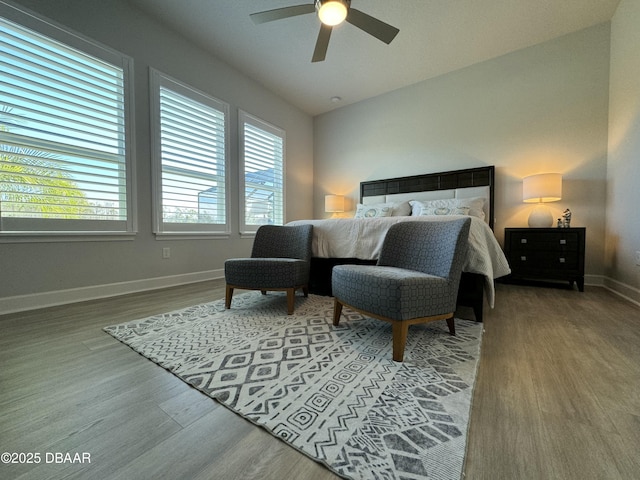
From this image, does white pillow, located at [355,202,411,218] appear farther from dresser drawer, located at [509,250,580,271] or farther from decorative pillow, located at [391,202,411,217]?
dresser drawer, located at [509,250,580,271]

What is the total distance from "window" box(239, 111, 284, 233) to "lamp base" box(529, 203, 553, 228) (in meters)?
3.44

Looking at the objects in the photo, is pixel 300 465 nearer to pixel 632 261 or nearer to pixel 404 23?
pixel 632 261

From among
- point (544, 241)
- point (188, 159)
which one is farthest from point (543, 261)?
point (188, 159)

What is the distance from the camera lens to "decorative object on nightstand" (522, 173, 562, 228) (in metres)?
2.71

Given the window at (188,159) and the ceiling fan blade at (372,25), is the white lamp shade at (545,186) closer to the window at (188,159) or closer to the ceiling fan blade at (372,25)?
the ceiling fan blade at (372,25)

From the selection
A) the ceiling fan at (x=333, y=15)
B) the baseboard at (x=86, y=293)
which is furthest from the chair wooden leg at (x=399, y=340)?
the baseboard at (x=86, y=293)

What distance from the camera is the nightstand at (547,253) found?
8.43 feet

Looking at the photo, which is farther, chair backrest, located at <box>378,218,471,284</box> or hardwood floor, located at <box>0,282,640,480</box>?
chair backrest, located at <box>378,218,471,284</box>

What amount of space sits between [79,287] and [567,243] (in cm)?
473

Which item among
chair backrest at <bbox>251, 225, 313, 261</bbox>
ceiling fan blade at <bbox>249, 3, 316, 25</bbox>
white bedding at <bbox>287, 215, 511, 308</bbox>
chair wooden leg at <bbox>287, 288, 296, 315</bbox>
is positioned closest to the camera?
white bedding at <bbox>287, 215, 511, 308</bbox>

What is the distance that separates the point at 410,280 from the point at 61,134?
116 inches

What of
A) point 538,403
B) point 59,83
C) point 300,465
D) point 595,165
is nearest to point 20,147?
point 59,83

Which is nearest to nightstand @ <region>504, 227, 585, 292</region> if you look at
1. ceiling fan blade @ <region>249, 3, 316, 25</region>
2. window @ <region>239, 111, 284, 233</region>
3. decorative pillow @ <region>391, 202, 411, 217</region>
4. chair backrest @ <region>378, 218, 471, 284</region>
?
decorative pillow @ <region>391, 202, 411, 217</region>

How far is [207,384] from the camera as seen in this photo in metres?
1.03
